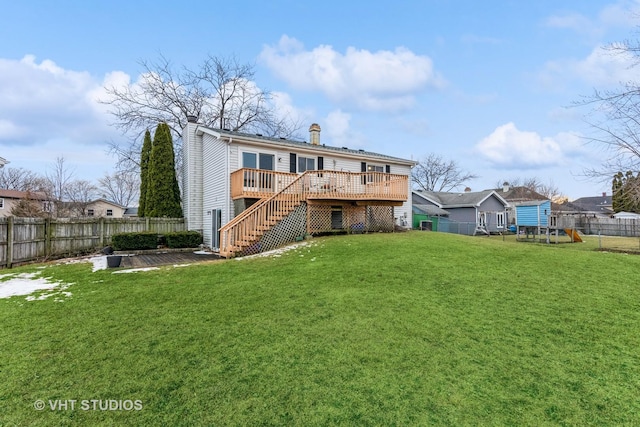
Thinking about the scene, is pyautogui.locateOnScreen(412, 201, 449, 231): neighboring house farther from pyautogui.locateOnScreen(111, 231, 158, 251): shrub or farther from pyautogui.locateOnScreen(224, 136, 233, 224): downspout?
pyautogui.locateOnScreen(111, 231, 158, 251): shrub

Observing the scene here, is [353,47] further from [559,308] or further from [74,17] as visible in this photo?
[559,308]

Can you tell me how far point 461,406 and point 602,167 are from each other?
45.2 feet

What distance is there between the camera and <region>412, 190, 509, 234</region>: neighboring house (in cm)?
2798

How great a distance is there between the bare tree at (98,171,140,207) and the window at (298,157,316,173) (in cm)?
3725

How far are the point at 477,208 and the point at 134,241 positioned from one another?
88.6 ft

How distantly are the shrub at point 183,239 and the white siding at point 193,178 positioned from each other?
1722mm

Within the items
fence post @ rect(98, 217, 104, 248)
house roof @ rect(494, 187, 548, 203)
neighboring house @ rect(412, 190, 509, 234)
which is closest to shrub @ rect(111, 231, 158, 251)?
fence post @ rect(98, 217, 104, 248)

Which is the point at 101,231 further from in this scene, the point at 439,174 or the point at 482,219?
the point at 439,174

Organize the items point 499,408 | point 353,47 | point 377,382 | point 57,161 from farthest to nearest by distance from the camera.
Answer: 1. point 57,161
2. point 353,47
3. point 377,382
4. point 499,408

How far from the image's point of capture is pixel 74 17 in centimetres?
1220

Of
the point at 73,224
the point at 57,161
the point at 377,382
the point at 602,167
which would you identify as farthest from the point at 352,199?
the point at 57,161

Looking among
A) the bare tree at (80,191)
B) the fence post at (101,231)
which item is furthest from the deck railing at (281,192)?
the bare tree at (80,191)

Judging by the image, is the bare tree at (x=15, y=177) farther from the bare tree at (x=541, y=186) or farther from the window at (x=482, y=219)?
the bare tree at (x=541, y=186)

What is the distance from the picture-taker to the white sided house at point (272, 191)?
11.6m
